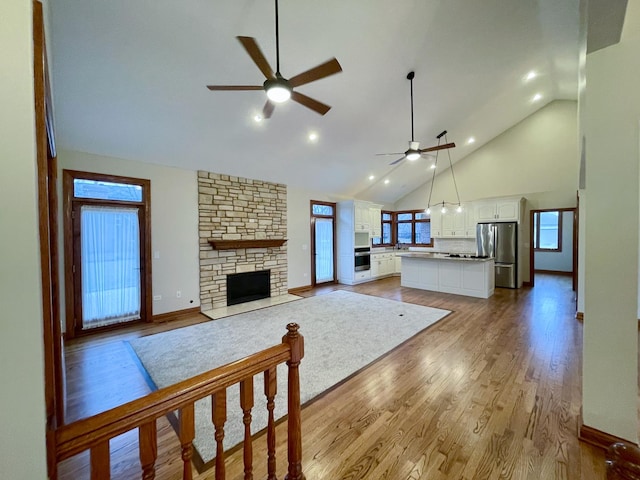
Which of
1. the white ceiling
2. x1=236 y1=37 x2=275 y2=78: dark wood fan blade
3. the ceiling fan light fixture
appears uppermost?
the white ceiling

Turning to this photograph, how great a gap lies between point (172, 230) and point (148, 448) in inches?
174

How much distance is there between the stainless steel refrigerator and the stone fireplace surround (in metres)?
5.52

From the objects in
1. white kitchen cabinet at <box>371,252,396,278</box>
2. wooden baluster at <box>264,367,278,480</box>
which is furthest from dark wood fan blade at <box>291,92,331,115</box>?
white kitchen cabinet at <box>371,252,396,278</box>

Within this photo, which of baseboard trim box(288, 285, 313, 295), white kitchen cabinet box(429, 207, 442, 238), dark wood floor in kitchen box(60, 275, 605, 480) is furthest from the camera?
white kitchen cabinet box(429, 207, 442, 238)

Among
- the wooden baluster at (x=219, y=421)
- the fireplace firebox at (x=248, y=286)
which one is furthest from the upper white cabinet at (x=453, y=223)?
the wooden baluster at (x=219, y=421)

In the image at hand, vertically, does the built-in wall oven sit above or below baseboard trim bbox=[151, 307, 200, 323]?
above

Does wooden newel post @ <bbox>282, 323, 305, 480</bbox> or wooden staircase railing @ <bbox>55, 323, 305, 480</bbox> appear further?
wooden newel post @ <bbox>282, 323, 305, 480</bbox>

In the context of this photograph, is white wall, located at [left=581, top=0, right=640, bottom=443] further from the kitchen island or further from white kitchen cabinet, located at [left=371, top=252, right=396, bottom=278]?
white kitchen cabinet, located at [left=371, top=252, right=396, bottom=278]

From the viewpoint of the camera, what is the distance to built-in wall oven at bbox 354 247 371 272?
25.6 ft

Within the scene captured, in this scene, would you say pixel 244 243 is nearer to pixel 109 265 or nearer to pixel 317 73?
pixel 109 265

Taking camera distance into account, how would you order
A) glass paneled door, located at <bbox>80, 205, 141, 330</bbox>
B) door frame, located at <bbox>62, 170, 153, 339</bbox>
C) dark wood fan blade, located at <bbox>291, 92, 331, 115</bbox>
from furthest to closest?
1. glass paneled door, located at <bbox>80, 205, 141, 330</bbox>
2. door frame, located at <bbox>62, 170, 153, 339</bbox>
3. dark wood fan blade, located at <bbox>291, 92, 331, 115</bbox>

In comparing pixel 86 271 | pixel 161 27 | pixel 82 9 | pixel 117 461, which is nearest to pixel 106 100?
pixel 82 9

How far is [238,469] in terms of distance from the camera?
5.61 ft

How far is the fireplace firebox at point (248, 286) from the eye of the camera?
18.3 ft
